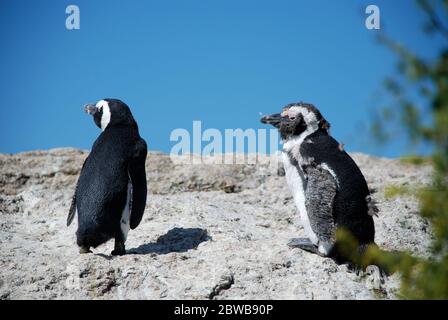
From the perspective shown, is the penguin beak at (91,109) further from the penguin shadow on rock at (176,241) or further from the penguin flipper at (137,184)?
the penguin shadow on rock at (176,241)

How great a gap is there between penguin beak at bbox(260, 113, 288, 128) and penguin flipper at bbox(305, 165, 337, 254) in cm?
84

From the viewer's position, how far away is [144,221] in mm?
8438

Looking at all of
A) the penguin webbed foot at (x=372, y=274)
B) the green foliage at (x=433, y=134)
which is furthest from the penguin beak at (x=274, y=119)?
the green foliage at (x=433, y=134)

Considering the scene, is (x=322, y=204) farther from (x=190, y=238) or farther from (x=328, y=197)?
(x=190, y=238)

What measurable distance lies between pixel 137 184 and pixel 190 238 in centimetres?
82

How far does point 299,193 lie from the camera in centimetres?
702

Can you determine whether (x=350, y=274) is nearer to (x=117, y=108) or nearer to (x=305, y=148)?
(x=305, y=148)

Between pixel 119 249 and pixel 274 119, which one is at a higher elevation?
pixel 274 119

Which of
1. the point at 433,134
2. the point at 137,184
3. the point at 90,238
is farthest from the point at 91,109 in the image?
the point at 433,134

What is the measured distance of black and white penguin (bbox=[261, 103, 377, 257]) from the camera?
6734 mm

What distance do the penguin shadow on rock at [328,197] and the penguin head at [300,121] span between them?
12cm

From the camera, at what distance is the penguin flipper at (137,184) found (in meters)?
7.25

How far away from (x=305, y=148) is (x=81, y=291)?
8.15 ft
